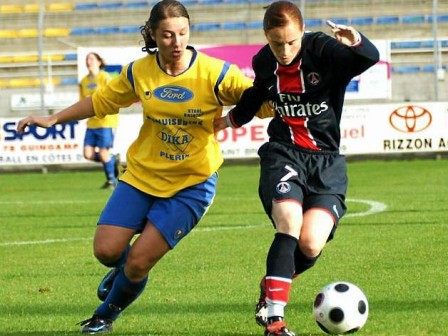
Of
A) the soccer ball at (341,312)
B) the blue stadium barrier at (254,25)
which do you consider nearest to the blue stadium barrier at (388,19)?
the blue stadium barrier at (254,25)

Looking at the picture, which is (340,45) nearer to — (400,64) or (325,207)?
(325,207)

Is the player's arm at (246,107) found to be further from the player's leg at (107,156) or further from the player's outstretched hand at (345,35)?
the player's leg at (107,156)

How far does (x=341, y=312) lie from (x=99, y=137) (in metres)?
12.6

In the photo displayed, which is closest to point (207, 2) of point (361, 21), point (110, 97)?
point (361, 21)

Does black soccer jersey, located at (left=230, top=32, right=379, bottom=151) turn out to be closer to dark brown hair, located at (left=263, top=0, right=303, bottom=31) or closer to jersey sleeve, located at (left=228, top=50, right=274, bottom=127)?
jersey sleeve, located at (left=228, top=50, right=274, bottom=127)

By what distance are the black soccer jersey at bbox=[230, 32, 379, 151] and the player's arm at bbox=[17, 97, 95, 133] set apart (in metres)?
0.99

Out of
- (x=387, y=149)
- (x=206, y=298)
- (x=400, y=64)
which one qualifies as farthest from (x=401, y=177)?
(x=206, y=298)

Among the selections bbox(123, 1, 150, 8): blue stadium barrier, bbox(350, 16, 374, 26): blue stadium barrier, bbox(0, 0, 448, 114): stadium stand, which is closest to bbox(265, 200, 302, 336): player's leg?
bbox(0, 0, 448, 114): stadium stand

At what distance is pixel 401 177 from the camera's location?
18141 millimetres

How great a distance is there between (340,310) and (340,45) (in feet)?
4.72

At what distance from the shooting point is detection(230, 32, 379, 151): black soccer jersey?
6.20 meters

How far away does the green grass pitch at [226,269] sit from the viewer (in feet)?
21.6

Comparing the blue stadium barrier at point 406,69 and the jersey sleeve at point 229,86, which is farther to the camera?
the blue stadium barrier at point 406,69

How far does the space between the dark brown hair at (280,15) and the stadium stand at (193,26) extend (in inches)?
725
